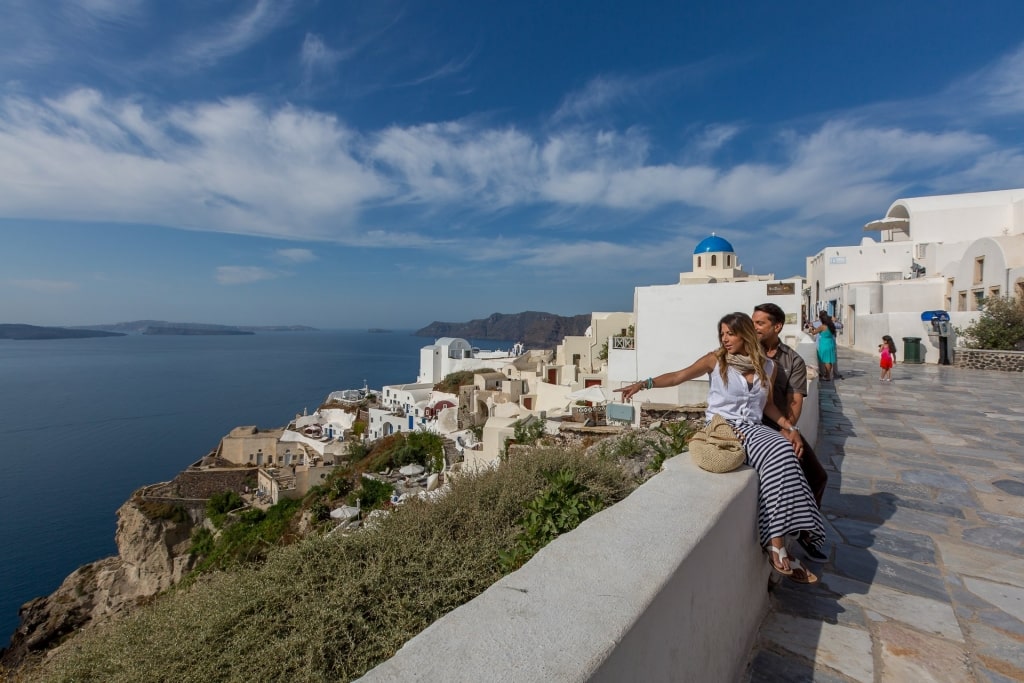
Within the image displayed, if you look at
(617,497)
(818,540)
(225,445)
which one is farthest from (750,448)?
(225,445)

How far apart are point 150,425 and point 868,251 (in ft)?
206

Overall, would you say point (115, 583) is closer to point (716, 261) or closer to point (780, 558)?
point (780, 558)

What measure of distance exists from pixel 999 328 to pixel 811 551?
555 inches

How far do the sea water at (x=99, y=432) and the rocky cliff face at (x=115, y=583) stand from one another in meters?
2.84

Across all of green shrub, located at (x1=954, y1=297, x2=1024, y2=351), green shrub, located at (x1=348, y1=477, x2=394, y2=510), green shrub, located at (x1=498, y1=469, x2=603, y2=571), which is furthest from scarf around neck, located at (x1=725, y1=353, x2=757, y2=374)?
green shrub, located at (x1=348, y1=477, x2=394, y2=510)

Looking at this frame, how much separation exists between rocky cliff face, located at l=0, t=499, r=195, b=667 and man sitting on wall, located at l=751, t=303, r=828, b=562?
2184 centimetres

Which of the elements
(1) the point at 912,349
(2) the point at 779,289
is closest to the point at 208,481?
(2) the point at 779,289

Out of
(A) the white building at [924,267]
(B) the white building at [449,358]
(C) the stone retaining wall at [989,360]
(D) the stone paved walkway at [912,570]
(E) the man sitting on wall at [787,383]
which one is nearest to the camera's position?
(D) the stone paved walkway at [912,570]

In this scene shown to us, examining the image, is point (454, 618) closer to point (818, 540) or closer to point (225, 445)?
point (818, 540)

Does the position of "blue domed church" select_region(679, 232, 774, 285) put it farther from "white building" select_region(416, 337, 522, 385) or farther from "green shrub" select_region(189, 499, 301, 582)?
"white building" select_region(416, 337, 522, 385)

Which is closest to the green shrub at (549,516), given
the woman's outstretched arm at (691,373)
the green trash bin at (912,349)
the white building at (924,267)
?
the woman's outstretched arm at (691,373)

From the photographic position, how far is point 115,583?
20578 mm

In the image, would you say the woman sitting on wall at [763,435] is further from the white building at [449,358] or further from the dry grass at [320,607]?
the white building at [449,358]

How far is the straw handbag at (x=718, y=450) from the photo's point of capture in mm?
1978
